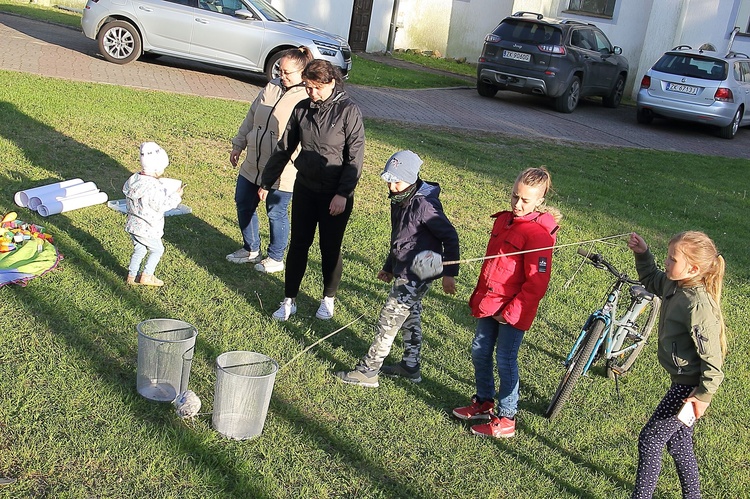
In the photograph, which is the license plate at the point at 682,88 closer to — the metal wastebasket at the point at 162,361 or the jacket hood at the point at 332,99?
the jacket hood at the point at 332,99

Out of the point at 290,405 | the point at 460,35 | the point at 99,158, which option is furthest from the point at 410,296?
the point at 460,35

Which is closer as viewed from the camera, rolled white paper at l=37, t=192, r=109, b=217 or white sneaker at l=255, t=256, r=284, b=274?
white sneaker at l=255, t=256, r=284, b=274

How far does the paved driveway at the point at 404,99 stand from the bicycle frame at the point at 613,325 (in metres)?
8.56

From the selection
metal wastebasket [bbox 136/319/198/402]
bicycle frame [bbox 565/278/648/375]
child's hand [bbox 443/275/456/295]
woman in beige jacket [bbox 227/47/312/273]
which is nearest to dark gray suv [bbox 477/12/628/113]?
woman in beige jacket [bbox 227/47/312/273]

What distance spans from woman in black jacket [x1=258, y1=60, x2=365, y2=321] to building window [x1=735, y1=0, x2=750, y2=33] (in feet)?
61.4

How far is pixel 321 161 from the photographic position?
18.0 ft

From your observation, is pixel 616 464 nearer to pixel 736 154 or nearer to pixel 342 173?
pixel 342 173

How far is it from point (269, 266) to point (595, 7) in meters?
18.3

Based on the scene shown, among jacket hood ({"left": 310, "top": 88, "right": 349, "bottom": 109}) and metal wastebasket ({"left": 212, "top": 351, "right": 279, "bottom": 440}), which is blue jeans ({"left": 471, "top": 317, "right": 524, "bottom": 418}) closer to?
metal wastebasket ({"left": 212, "top": 351, "right": 279, "bottom": 440})

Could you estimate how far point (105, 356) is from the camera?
4.88m

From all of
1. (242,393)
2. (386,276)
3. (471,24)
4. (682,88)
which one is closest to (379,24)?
(471,24)

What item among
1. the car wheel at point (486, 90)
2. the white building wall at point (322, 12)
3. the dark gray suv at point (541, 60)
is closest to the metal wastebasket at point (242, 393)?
the dark gray suv at point (541, 60)

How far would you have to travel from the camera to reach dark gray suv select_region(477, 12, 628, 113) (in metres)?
16.9

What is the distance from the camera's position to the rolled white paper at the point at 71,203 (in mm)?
7000
